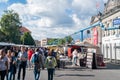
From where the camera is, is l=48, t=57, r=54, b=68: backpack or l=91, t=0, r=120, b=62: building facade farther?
l=91, t=0, r=120, b=62: building facade

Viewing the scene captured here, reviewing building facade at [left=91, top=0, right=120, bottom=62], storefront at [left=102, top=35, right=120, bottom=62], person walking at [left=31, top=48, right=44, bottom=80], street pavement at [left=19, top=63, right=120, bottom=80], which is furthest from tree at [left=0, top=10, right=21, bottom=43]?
person walking at [left=31, top=48, right=44, bottom=80]

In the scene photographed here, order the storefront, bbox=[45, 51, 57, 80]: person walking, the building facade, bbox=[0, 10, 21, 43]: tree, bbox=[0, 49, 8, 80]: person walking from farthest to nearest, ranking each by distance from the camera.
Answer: bbox=[0, 10, 21, 43]: tree < the building facade < the storefront < bbox=[45, 51, 57, 80]: person walking < bbox=[0, 49, 8, 80]: person walking

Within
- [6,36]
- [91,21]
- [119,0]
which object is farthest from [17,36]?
[119,0]

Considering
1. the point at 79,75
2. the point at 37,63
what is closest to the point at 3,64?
the point at 37,63


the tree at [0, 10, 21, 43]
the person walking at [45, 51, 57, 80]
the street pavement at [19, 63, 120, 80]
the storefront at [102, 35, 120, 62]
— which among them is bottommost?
the street pavement at [19, 63, 120, 80]

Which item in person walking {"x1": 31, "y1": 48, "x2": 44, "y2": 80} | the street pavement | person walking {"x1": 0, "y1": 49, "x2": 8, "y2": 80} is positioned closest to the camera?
person walking {"x1": 0, "y1": 49, "x2": 8, "y2": 80}

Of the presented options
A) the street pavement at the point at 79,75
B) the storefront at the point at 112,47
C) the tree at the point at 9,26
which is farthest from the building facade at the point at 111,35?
the tree at the point at 9,26

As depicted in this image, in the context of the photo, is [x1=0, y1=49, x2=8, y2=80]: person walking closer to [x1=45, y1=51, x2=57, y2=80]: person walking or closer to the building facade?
[x1=45, y1=51, x2=57, y2=80]: person walking

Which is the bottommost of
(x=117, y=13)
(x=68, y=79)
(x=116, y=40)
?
(x=68, y=79)

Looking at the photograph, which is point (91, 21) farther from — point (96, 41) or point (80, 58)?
point (80, 58)

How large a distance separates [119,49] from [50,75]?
45.2 metres

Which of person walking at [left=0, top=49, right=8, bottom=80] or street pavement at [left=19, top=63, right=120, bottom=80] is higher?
person walking at [left=0, top=49, right=8, bottom=80]

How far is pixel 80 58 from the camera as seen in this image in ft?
118

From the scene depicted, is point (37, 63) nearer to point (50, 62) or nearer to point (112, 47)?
point (50, 62)
